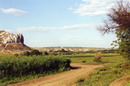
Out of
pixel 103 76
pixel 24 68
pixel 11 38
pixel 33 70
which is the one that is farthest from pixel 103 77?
pixel 11 38

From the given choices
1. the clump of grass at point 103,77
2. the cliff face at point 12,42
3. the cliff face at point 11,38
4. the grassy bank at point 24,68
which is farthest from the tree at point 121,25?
the cliff face at point 11,38

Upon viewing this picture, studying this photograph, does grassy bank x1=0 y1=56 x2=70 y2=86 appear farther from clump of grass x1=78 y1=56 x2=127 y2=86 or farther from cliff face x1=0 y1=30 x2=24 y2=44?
cliff face x1=0 y1=30 x2=24 y2=44

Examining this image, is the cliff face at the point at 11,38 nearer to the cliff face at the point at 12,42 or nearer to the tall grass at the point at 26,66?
the cliff face at the point at 12,42

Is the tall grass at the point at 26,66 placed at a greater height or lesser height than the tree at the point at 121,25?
lesser

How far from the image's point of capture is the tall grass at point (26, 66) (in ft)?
66.4

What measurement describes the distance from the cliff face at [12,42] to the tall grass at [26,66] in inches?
4052

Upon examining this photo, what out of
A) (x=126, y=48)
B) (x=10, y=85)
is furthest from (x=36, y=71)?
(x=126, y=48)

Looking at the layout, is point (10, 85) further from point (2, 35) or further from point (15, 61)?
point (2, 35)

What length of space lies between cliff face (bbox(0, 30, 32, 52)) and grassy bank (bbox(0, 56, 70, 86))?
104 m

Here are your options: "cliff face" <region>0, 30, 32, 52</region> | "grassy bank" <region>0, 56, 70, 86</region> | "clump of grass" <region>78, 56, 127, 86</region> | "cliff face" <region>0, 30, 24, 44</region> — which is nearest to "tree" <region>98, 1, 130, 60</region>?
"clump of grass" <region>78, 56, 127, 86</region>

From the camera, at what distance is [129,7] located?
12.8m

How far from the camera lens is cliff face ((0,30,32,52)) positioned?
128500mm

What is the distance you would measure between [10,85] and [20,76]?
383cm

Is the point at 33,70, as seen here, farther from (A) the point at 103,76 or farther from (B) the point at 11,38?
(B) the point at 11,38
